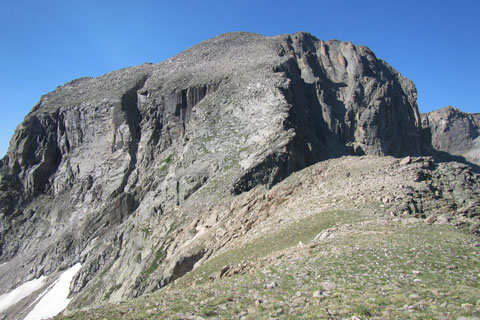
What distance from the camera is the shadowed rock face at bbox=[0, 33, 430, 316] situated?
40344 mm

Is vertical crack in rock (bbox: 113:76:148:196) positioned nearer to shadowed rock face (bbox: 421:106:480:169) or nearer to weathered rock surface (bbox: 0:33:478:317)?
weathered rock surface (bbox: 0:33:478:317)

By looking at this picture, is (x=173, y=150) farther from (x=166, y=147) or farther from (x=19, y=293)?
(x=19, y=293)

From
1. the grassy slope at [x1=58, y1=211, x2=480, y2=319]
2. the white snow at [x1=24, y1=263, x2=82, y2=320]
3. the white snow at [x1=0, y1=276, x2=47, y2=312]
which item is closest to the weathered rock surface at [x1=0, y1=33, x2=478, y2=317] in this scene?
the white snow at [x1=0, y1=276, x2=47, y2=312]

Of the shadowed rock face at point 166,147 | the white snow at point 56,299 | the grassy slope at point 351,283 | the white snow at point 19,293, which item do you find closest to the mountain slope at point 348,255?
the grassy slope at point 351,283

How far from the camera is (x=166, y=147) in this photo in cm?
6675

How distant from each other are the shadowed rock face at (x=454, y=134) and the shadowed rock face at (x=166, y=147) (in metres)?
65.7

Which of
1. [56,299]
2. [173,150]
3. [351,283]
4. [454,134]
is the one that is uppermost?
[173,150]

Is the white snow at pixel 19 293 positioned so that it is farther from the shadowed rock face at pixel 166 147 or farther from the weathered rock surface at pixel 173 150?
the shadowed rock face at pixel 166 147

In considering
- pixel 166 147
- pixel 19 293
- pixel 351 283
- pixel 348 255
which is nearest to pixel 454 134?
pixel 166 147

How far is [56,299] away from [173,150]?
1146 inches

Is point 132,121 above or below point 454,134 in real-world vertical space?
above

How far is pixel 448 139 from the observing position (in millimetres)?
164125

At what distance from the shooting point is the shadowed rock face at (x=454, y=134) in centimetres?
16162

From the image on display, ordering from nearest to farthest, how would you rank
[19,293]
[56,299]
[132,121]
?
[56,299] < [19,293] < [132,121]
